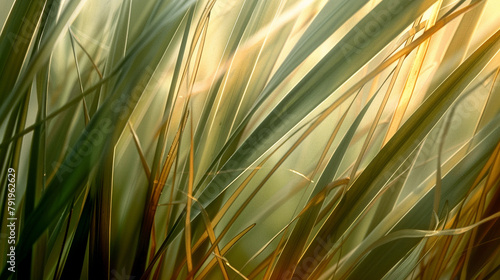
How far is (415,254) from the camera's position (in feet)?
1.73

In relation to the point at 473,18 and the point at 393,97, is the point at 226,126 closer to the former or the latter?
the point at 393,97

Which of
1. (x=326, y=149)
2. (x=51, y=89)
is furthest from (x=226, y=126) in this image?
(x=51, y=89)

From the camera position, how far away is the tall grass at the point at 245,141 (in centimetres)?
48

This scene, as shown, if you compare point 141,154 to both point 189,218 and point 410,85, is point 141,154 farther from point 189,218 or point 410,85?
point 410,85

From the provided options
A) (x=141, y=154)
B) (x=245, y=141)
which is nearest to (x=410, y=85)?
(x=245, y=141)

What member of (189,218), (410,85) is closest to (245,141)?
(189,218)

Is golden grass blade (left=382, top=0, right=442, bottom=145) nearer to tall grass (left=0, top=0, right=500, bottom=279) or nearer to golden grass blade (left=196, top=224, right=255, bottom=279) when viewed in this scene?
tall grass (left=0, top=0, right=500, bottom=279)

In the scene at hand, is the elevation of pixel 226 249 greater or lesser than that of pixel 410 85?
lesser

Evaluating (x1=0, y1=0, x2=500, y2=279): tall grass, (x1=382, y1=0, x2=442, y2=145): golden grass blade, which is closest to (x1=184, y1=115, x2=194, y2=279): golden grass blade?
(x1=0, y1=0, x2=500, y2=279): tall grass

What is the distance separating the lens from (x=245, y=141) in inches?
18.9

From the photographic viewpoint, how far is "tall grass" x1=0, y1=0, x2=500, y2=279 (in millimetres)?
478

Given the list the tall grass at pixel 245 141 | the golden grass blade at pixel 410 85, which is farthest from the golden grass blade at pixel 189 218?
the golden grass blade at pixel 410 85

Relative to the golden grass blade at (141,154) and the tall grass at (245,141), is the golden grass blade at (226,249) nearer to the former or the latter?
the tall grass at (245,141)

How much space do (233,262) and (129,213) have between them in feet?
0.49
